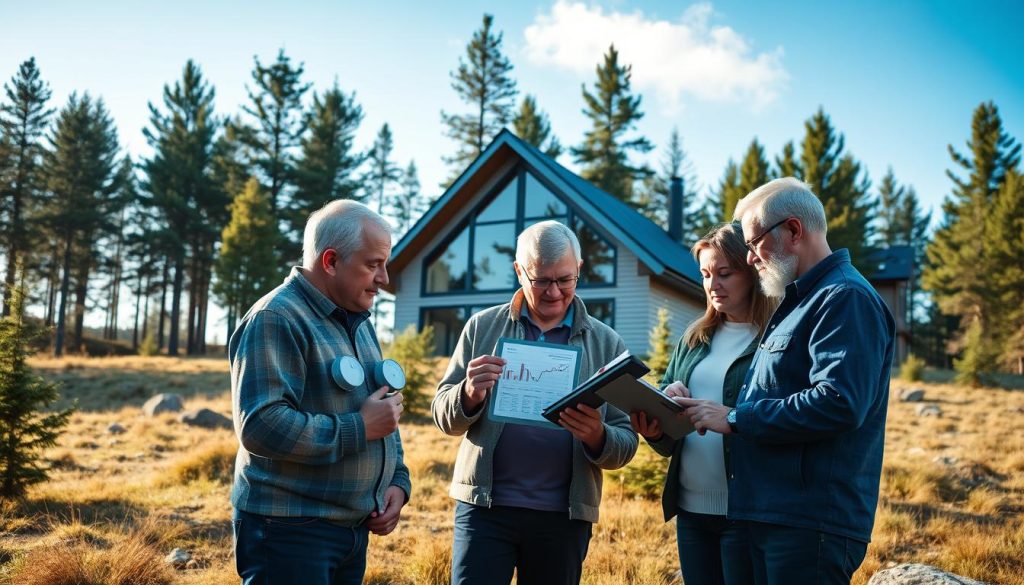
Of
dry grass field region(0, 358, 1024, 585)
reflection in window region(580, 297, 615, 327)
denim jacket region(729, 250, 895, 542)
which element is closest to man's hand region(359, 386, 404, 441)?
denim jacket region(729, 250, 895, 542)

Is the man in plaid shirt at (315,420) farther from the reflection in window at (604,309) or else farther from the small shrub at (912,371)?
the small shrub at (912,371)

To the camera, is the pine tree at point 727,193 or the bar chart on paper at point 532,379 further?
the pine tree at point 727,193

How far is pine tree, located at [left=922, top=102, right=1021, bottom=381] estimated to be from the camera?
2950 centimetres

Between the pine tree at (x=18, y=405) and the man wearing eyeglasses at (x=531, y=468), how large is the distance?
522 cm

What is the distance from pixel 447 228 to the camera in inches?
800

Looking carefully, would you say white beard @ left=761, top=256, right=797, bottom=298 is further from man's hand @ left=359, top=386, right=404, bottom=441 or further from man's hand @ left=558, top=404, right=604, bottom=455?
man's hand @ left=359, top=386, right=404, bottom=441

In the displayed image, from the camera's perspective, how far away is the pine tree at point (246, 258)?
2831cm

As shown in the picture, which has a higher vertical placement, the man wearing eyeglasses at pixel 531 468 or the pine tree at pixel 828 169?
the pine tree at pixel 828 169

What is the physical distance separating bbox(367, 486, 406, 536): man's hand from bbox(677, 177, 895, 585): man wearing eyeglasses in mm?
1169

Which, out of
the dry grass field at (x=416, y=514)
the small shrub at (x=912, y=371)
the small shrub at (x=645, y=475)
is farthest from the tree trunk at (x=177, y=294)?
the small shrub at (x=645, y=475)

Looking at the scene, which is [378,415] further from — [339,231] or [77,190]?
[77,190]

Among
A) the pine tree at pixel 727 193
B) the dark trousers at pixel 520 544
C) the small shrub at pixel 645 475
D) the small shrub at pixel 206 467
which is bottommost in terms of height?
the small shrub at pixel 206 467

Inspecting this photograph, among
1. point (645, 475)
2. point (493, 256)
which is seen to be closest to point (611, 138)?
point (493, 256)

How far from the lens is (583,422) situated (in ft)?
8.54
